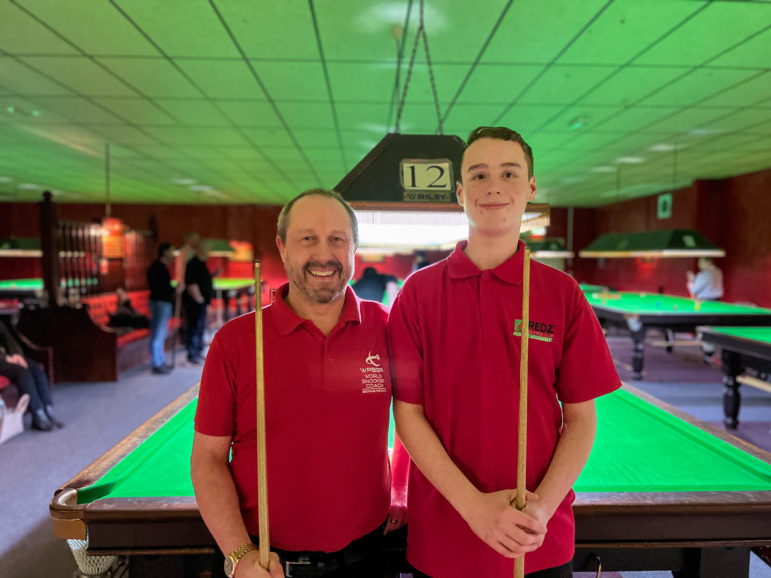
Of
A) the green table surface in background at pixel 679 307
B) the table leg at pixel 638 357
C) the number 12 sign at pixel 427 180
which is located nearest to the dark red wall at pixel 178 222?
the green table surface in background at pixel 679 307

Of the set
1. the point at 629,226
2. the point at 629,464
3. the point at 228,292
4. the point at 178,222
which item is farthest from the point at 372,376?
the point at 178,222

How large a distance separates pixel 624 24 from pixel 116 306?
270 inches

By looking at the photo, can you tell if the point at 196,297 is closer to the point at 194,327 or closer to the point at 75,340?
the point at 194,327

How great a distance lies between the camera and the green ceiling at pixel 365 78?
2564 millimetres

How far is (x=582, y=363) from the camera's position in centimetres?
100

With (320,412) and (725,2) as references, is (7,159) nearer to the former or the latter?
(320,412)

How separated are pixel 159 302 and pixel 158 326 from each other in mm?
307

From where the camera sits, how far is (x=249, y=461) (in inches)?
40.3

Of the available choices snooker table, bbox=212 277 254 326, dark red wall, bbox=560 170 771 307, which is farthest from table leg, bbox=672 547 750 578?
snooker table, bbox=212 277 254 326

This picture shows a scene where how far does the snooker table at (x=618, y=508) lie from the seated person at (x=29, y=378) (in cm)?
298

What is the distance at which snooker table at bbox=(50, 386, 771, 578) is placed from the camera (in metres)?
1.18

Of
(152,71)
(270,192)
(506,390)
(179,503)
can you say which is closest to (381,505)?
(506,390)

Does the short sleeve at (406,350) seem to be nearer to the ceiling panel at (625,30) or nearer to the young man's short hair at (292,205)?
the young man's short hair at (292,205)

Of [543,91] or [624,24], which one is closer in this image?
[624,24]
